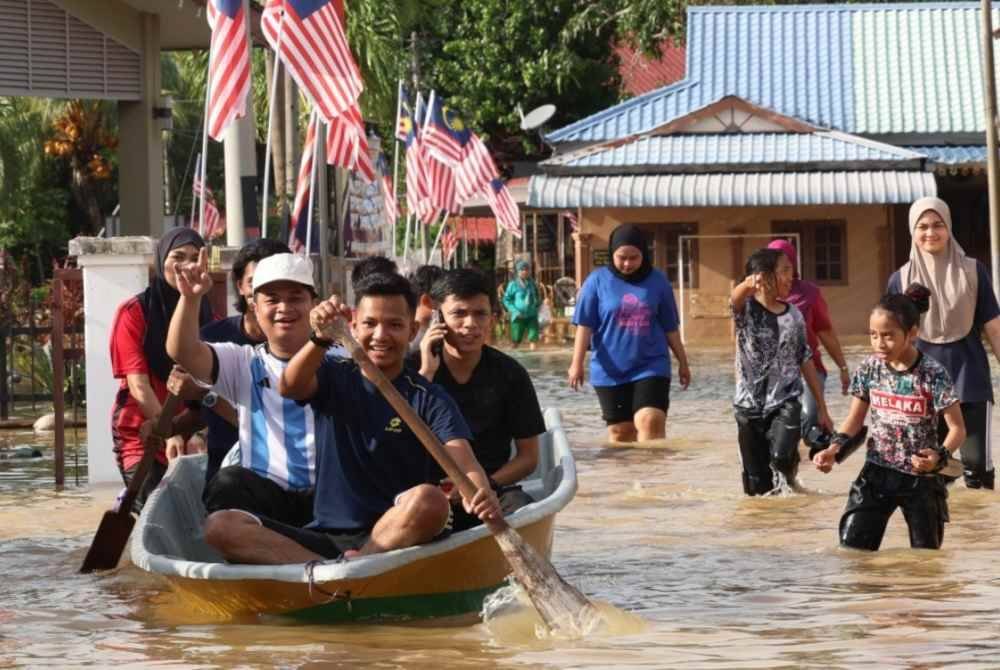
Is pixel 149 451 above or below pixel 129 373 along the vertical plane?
below

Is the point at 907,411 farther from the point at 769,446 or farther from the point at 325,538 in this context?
the point at 769,446

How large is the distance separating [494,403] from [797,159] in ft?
83.1

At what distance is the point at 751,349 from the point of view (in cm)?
1202

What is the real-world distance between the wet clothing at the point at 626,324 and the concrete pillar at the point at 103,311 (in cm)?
303

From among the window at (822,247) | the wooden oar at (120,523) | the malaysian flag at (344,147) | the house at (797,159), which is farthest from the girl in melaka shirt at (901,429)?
the window at (822,247)

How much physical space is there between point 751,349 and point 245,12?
6049mm

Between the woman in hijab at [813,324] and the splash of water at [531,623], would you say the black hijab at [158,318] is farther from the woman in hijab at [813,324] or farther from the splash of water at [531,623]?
the woman in hijab at [813,324]

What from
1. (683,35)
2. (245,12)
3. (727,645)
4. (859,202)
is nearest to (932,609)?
(727,645)

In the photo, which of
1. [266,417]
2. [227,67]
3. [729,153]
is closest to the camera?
[266,417]

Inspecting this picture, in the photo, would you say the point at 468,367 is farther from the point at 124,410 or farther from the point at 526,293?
the point at 526,293

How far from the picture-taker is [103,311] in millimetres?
13297

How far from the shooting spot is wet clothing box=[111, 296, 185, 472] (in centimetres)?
969

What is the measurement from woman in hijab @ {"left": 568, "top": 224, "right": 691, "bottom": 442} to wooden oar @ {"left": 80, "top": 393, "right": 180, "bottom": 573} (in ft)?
15.7

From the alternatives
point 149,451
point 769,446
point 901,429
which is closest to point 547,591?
point 901,429
